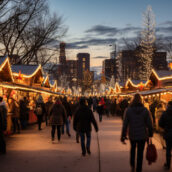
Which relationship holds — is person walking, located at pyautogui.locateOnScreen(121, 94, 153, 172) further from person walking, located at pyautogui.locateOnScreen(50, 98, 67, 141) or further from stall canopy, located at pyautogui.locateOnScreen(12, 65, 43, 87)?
stall canopy, located at pyautogui.locateOnScreen(12, 65, 43, 87)

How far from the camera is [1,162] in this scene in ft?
27.7

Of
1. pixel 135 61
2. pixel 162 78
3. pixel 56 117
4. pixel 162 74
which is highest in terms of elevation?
pixel 135 61

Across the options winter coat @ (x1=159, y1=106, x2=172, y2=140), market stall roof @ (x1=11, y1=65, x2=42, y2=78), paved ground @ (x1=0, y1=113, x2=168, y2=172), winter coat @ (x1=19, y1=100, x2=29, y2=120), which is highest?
market stall roof @ (x1=11, y1=65, x2=42, y2=78)

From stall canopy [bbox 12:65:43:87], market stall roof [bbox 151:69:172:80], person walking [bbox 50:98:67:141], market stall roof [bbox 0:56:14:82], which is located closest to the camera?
person walking [bbox 50:98:67:141]

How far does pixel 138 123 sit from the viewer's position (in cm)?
679

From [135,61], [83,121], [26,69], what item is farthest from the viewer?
[135,61]

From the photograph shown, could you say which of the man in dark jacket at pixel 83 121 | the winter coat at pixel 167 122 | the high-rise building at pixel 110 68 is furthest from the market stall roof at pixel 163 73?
Result: the high-rise building at pixel 110 68

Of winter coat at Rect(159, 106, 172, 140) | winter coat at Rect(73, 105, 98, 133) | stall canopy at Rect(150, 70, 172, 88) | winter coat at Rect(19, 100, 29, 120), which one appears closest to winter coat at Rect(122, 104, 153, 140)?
winter coat at Rect(159, 106, 172, 140)

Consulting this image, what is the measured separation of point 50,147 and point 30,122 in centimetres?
1054

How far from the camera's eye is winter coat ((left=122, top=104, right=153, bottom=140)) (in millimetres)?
6742

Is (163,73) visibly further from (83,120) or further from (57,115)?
(83,120)

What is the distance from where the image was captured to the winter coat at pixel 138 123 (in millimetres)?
6742

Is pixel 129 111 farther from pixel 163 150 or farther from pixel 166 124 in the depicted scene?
pixel 163 150

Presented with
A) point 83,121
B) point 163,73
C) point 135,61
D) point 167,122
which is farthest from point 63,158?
point 135,61
